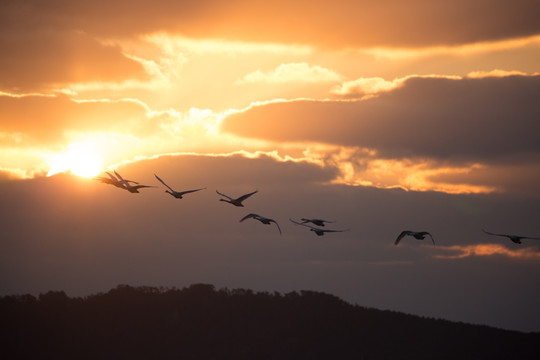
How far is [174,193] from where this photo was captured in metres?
123

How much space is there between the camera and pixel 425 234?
121 metres

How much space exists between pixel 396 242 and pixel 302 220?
41.2 ft

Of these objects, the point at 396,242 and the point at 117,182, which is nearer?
the point at 396,242

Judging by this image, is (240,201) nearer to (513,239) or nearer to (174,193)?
(174,193)

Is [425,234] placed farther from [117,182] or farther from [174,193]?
[117,182]

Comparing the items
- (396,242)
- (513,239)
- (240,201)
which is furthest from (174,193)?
(513,239)

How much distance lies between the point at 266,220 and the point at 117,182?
19699 mm

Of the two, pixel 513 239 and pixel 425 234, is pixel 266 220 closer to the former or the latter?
pixel 425 234

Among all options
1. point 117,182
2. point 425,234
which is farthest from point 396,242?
point 117,182

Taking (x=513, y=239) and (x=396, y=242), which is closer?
(x=396, y=242)

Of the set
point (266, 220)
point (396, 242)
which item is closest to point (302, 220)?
point (266, 220)

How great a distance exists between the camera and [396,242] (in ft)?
382

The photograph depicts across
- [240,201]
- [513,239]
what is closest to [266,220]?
[240,201]

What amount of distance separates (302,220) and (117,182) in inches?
900
